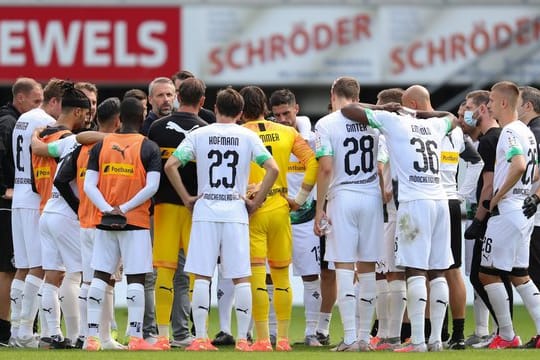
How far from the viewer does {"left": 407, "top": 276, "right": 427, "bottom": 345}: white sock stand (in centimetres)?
1161

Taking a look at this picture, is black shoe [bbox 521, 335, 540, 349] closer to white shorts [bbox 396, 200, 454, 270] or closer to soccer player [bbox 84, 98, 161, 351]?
white shorts [bbox 396, 200, 454, 270]

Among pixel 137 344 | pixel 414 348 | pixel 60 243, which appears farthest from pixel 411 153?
pixel 60 243

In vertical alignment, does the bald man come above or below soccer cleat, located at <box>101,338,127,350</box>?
above

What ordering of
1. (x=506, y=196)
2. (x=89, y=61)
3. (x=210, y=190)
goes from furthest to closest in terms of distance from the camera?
1. (x=89, y=61)
2. (x=506, y=196)
3. (x=210, y=190)

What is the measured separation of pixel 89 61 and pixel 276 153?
12.8 meters

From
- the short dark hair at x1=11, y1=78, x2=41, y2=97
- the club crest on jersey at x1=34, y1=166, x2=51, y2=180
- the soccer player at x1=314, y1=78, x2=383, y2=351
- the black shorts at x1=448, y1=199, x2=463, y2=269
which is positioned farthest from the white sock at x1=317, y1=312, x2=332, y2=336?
the short dark hair at x1=11, y1=78, x2=41, y2=97

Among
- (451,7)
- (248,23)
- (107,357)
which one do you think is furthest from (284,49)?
(107,357)

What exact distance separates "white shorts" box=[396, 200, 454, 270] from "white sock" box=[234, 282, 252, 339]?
1256 mm

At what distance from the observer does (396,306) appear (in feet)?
40.2

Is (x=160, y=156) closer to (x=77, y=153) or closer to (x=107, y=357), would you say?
(x=77, y=153)

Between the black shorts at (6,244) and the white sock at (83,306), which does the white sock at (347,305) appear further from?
the black shorts at (6,244)

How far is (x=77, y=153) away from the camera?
1218 cm

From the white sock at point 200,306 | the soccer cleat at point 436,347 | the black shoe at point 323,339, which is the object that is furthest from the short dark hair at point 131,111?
the soccer cleat at point 436,347

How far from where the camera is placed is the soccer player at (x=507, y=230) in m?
12.4
